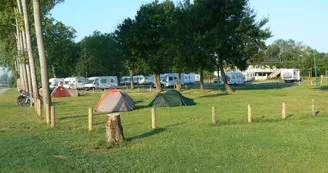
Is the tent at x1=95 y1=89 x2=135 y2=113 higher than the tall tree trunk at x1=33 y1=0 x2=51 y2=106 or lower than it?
lower

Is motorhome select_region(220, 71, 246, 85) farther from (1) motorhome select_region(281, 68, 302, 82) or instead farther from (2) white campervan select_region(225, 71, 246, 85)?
(1) motorhome select_region(281, 68, 302, 82)

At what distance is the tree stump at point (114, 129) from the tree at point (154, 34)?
29328 millimetres

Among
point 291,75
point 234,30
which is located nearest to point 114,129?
point 234,30

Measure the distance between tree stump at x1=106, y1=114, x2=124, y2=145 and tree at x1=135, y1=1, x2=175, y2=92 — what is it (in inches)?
1155

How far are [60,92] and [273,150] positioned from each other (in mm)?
36322

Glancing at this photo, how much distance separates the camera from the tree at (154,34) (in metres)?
40.0

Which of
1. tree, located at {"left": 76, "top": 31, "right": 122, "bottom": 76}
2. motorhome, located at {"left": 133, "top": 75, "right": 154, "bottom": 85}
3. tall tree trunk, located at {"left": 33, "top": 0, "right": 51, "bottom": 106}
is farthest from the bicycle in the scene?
motorhome, located at {"left": 133, "top": 75, "right": 154, "bottom": 85}

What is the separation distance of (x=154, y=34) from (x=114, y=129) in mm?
31591

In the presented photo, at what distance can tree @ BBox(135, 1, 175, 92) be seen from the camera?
40013 millimetres

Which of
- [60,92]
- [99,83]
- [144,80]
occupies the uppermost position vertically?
[144,80]

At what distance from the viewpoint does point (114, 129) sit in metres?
10.2

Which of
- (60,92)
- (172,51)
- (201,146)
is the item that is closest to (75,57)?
(60,92)

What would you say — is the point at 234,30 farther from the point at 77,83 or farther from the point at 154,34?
the point at 77,83

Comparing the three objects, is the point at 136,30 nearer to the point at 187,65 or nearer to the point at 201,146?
the point at 187,65
